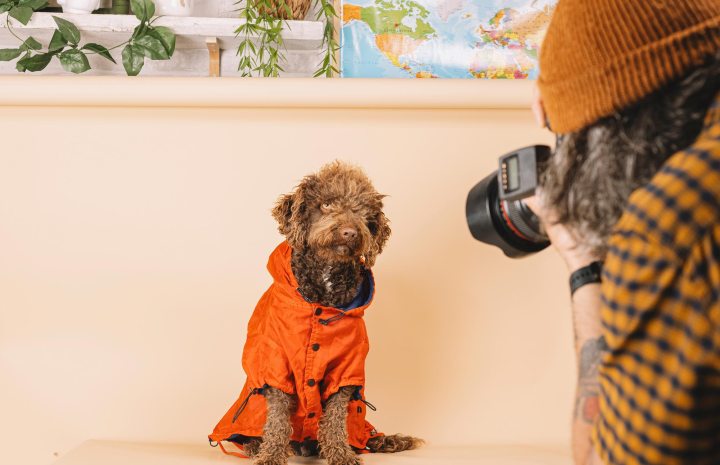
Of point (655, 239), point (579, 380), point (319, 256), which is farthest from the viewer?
point (319, 256)

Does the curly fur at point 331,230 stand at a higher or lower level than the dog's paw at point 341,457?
higher

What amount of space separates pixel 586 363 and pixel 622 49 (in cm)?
37

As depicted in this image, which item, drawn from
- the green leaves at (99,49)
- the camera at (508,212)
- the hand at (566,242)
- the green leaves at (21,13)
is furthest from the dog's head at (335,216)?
the green leaves at (21,13)

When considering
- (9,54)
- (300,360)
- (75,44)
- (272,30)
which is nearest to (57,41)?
(75,44)

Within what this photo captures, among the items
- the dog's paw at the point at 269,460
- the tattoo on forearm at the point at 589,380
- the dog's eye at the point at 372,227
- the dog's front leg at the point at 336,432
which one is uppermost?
the dog's eye at the point at 372,227

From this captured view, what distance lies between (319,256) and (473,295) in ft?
1.68

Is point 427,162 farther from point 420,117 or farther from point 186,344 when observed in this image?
point 186,344

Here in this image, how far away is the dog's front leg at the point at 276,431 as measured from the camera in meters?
1.49

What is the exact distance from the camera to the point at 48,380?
1.85 meters

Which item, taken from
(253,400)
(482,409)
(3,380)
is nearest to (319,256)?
(253,400)

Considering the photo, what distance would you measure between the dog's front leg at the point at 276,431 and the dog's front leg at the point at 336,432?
2.9 inches

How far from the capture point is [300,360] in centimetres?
152

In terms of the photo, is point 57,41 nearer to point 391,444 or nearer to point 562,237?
point 391,444

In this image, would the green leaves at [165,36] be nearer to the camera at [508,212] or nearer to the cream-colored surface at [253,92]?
the cream-colored surface at [253,92]
